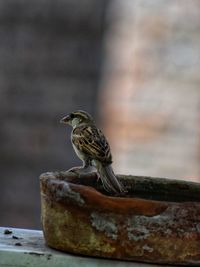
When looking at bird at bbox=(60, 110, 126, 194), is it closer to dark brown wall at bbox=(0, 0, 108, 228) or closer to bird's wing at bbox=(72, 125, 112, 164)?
bird's wing at bbox=(72, 125, 112, 164)

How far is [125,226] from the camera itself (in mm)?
2064

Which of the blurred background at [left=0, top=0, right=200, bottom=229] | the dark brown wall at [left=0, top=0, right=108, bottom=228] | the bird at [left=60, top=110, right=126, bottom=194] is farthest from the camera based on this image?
the dark brown wall at [left=0, top=0, right=108, bottom=228]

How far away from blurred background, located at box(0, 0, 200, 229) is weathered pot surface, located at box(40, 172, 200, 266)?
2.58 metres

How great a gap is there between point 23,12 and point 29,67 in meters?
0.28

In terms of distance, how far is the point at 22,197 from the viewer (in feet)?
17.8

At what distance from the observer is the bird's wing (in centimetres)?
302

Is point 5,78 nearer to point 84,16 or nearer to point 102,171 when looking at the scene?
point 84,16

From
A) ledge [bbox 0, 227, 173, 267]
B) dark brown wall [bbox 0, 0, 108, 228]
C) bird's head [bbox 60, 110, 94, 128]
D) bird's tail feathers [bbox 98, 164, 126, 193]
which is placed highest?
bird's tail feathers [bbox 98, 164, 126, 193]

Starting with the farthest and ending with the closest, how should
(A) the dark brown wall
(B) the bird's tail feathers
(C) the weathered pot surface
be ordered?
(A) the dark brown wall, (B) the bird's tail feathers, (C) the weathered pot surface

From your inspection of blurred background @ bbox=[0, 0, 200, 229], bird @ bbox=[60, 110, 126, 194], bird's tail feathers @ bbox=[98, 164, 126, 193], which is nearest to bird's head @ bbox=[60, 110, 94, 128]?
bird @ bbox=[60, 110, 126, 194]

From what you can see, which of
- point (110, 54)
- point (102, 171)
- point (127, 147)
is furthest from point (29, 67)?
point (102, 171)

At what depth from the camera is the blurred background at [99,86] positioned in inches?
187

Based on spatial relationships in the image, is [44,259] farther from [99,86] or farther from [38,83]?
[38,83]

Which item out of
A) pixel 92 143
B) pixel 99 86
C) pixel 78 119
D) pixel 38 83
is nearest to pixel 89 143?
pixel 92 143
